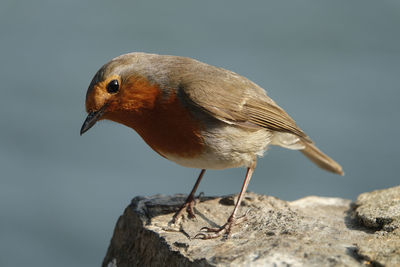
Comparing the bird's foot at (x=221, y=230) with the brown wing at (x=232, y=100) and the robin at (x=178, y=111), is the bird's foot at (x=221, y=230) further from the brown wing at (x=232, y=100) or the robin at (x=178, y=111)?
the brown wing at (x=232, y=100)

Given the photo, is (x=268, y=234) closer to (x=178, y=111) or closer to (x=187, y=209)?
(x=187, y=209)

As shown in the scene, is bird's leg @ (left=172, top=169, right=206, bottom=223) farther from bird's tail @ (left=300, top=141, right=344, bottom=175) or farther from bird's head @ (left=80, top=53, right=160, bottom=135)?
bird's tail @ (left=300, top=141, right=344, bottom=175)

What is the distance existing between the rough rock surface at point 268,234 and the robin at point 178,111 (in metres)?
0.21

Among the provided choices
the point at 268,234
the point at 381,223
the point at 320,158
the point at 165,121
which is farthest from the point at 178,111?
the point at 320,158

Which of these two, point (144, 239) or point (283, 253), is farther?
point (144, 239)

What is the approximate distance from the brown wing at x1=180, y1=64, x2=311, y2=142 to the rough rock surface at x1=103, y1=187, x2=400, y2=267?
78 cm

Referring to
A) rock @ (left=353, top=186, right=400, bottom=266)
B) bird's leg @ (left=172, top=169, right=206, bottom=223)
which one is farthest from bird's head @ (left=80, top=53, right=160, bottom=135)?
rock @ (left=353, top=186, right=400, bottom=266)

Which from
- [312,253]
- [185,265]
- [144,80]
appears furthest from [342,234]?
[144,80]

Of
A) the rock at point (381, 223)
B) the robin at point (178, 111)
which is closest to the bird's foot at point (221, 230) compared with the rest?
the robin at point (178, 111)

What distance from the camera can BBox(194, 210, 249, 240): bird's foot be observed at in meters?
4.44

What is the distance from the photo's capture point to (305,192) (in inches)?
419

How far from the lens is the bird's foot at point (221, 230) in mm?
4436

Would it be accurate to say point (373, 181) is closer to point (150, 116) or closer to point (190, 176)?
point (190, 176)

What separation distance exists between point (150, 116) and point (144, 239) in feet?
3.54
